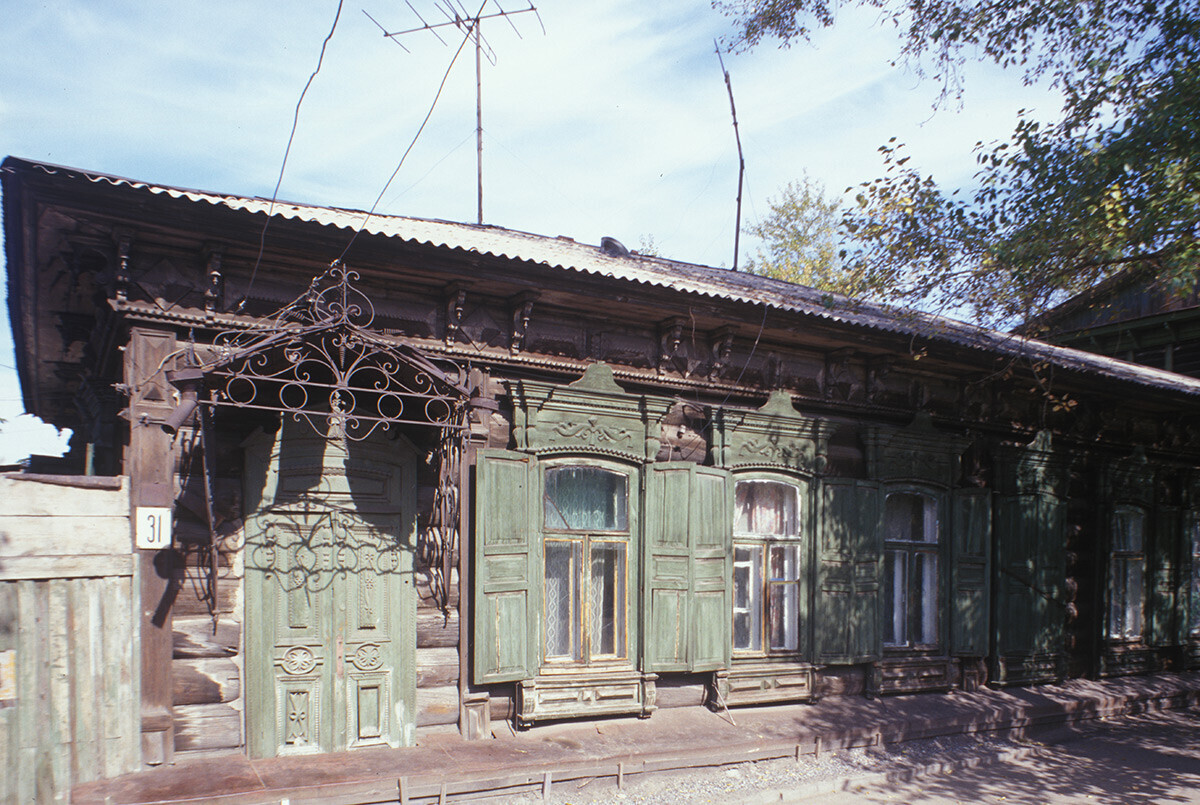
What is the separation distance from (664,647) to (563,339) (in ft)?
8.30

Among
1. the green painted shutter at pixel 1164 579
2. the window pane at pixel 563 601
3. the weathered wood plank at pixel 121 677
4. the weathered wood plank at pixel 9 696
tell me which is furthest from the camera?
the green painted shutter at pixel 1164 579

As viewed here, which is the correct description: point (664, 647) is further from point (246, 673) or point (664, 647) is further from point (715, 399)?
point (246, 673)

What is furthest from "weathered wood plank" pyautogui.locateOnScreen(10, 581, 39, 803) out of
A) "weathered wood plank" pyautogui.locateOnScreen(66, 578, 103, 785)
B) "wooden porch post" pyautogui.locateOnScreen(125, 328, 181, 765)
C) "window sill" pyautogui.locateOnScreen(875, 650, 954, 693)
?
"window sill" pyautogui.locateOnScreen(875, 650, 954, 693)

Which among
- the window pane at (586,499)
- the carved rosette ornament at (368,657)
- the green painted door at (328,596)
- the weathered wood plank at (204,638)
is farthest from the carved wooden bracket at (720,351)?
the weathered wood plank at (204,638)

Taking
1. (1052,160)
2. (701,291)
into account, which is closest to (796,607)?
(701,291)

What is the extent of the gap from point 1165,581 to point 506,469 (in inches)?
340

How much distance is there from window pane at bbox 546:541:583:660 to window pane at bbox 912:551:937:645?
3690 millimetres

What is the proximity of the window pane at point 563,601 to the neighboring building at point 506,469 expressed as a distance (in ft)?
0.07

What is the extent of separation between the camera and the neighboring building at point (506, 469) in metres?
5.23

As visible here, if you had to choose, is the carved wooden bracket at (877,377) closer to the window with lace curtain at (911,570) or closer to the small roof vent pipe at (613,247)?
the window with lace curtain at (911,570)

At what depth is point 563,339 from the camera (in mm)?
6672

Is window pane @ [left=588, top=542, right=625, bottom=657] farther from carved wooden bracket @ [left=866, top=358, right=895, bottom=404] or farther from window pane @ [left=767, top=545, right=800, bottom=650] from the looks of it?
carved wooden bracket @ [left=866, top=358, right=895, bottom=404]

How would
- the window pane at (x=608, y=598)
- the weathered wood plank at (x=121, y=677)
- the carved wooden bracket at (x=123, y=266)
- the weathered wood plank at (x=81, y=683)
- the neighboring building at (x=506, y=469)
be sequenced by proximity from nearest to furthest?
the weathered wood plank at (x=81, y=683)
the weathered wood plank at (x=121, y=677)
the carved wooden bracket at (x=123, y=266)
the neighboring building at (x=506, y=469)
the window pane at (x=608, y=598)

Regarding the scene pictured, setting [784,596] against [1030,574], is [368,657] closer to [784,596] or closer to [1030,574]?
[784,596]
